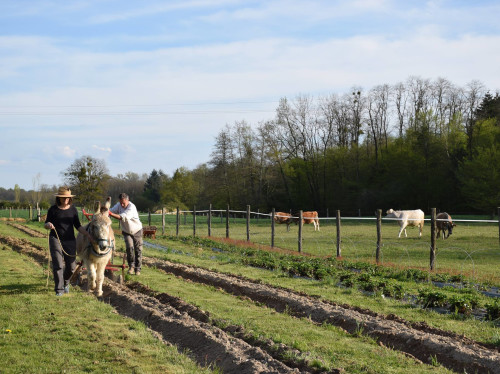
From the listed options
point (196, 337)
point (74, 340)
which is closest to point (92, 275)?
point (74, 340)

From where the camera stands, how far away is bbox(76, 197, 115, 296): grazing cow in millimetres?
11039

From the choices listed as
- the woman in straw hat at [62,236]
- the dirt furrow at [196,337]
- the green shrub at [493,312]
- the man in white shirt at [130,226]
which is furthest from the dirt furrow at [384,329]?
the woman in straw hat at [62,236]

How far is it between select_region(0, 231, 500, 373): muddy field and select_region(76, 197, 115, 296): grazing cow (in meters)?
0.45

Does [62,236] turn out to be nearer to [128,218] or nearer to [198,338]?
[128,218]

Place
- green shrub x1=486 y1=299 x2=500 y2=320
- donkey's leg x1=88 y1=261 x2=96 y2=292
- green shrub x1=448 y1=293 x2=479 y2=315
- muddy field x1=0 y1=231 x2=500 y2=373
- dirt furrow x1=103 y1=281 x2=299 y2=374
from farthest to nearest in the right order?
1. donkey's leg x1=88 y1=261 x2=96 y2=292
2. green shrub x1=448 y1=293 x2=479 y2=315
3. green shrub x1=486 y1=299 x2=500 y2=320
4. muddy field x1=0 y1=231 x2=500 y2=373
5. dirt furrow x1=103 y1=281 x2=299 y2=374

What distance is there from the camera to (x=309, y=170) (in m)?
74.2

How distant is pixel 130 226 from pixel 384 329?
730 centimetres

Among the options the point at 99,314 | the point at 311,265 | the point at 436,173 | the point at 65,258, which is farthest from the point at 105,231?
the point at 436,173

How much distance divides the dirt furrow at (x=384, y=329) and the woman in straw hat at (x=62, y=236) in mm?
3379

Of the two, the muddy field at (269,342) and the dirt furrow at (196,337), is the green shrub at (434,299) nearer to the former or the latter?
the muddy field at (269,342)

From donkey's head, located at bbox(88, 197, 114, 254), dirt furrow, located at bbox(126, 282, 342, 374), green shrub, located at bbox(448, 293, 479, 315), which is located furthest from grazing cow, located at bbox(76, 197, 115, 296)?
green shrub, located at bbox(448, 293, 479, 315)

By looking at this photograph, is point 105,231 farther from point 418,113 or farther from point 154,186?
point 154,186

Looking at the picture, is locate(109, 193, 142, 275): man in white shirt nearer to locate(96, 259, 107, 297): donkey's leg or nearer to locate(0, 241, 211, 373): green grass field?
locate(96, 259, 107, 297): donkey's leg

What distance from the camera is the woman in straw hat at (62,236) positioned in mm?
11023
